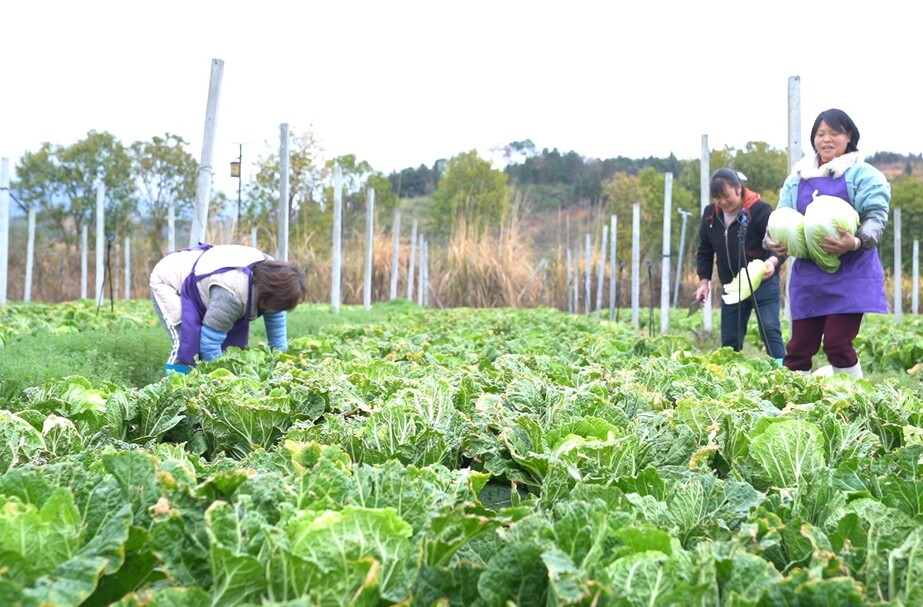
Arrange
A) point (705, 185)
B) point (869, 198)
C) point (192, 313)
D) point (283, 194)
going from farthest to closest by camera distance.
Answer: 1. point (283, 194)
2. point (705, 185)
3. point (192, 313)
4. point (869, 198)

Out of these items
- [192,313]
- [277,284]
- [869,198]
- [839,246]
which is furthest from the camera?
[192,313]

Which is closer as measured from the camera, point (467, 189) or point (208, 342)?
point (208, 342)

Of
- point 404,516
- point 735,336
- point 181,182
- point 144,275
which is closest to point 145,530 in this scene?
point 404,516

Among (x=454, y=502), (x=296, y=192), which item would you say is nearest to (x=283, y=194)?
(x=454, y=502)

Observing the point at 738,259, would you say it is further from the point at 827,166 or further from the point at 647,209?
the point at 647,209

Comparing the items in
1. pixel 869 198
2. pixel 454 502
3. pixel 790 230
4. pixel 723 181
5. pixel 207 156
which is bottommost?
pixel 454 502

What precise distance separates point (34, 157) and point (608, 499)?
133 ft

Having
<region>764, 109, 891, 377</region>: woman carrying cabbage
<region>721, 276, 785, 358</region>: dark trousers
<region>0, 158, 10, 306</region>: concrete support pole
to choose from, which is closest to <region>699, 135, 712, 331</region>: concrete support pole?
<region>721, 276, 785, 358</region>: dark trousers

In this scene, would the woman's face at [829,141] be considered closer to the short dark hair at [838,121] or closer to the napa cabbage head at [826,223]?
the short dark hair at [838,121]

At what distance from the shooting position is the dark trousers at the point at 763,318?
6070 mm

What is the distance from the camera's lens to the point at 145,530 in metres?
1.29

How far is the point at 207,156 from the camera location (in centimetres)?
785

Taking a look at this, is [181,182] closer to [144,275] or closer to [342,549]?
[144,275]

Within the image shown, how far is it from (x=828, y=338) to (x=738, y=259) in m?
1.77
